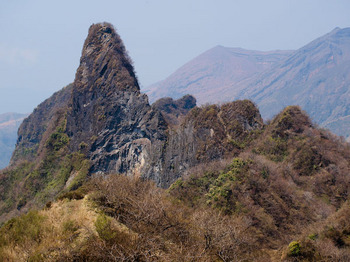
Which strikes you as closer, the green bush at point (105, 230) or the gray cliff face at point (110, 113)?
the green bush at point (105, 230)

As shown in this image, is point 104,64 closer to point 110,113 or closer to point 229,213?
point 110,113

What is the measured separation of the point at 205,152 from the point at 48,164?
Answer: 29662 millimetres

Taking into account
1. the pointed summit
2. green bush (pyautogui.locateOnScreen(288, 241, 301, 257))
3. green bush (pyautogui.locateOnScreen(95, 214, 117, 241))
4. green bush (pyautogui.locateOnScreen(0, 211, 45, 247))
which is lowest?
green bush (pyautogui.locateOnScreen(288, 241, 301, 257))

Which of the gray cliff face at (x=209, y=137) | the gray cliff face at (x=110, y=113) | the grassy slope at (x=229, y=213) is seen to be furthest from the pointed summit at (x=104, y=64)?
the grassy slope at (x=229, y=213)

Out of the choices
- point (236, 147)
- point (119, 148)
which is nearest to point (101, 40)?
point (119, 148)

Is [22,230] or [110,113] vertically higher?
[110,113]

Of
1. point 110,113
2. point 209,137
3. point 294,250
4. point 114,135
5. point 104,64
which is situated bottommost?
point 294,250

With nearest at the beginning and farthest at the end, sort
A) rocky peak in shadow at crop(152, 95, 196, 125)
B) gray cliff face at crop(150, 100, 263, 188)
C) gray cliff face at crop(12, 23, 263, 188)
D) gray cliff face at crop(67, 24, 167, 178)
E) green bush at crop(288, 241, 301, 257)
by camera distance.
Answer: green bush at crop(288, 241, 301, 257) < gray cliff face at crop(150, 100, 263, 188) < gray cliff face at crop(12, 23, 263, 188) < gray cliff face at crop(67, 24, 167, 178) < rocky peak in shadow at crop(152, 95, 196, 125)

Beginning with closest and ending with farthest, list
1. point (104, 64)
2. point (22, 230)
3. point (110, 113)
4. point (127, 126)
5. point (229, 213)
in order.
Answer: point (22, 230) → point (229, 213) → point (127, 126) → point (110, 113) → point (104, 64)

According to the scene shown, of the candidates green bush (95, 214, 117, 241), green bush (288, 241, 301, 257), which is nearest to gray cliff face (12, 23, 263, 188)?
green bush (288, 241, 301, 257)

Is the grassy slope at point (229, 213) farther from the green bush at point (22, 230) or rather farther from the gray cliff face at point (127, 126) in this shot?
the gray cliff face at point (127, 126)

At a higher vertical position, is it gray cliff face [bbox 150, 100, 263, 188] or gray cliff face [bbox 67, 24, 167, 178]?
gray cliff face [bbox 67, 24, 167, 178]

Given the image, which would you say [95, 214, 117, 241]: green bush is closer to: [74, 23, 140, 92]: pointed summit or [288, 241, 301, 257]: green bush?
[288, 241, 301, 257]: green bush

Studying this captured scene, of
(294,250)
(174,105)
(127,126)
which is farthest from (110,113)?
(174,105)
